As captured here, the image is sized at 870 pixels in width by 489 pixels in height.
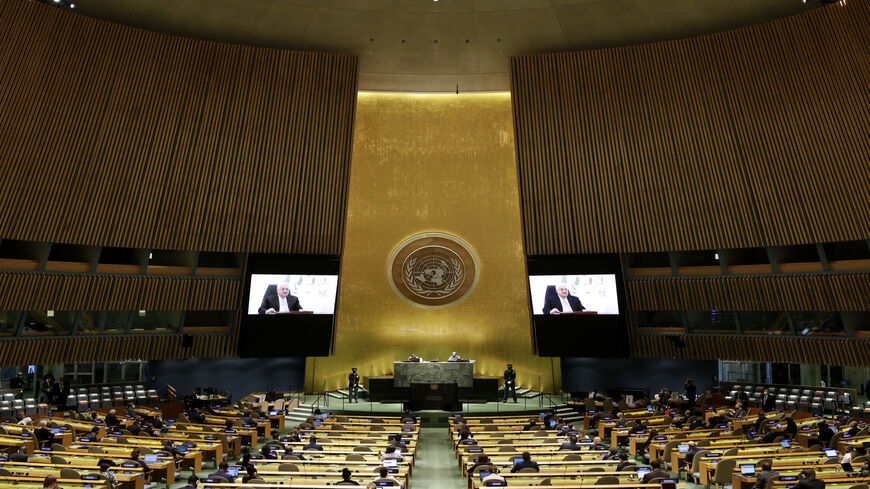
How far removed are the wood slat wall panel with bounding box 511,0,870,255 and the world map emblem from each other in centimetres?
460

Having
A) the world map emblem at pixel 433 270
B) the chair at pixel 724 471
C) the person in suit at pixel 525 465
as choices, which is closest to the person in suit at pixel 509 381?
the world map emblem at pixel 433 270

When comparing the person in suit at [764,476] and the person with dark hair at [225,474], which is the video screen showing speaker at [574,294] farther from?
the person with dark hair at [225,474]

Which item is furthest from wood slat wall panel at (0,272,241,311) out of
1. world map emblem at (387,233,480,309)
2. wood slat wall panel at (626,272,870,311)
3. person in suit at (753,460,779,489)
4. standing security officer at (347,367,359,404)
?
person in suit at (753,460,779,489)

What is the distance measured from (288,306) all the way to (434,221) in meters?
6.62

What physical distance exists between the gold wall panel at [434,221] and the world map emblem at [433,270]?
24 cm

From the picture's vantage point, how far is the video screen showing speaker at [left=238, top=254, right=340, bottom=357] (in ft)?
61.4

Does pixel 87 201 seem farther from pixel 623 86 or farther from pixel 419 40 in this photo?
pixel 623 86

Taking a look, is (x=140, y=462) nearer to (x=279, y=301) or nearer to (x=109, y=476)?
(x=109, y=476)

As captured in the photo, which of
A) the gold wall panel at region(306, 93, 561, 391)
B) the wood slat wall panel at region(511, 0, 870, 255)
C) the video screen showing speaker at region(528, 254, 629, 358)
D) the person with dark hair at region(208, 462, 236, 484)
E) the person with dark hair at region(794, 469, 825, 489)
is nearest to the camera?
the person with dark hair at region(794, 469, 825, 489)

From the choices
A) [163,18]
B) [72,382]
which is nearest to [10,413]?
[72,382]

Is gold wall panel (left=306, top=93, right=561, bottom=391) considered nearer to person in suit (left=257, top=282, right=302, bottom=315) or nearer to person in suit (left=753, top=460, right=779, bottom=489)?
person in suit (left=257, top=282, right=302, bottom=315)

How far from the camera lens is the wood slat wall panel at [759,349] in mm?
16536

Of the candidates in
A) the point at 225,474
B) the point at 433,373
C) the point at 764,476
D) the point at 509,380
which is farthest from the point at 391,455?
the point at 509,380

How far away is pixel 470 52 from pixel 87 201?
428 inches
